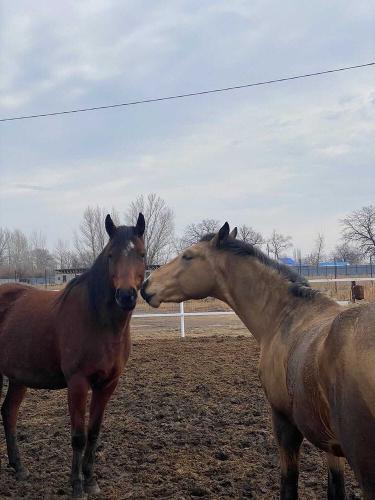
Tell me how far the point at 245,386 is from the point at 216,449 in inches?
97.9

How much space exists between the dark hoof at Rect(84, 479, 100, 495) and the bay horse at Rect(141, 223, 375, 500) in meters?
1.57

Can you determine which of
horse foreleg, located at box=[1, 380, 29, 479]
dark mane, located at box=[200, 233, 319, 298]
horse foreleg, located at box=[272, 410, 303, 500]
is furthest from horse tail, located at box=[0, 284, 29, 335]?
horse foreleg, located at box=[272, 410, 303, 500]

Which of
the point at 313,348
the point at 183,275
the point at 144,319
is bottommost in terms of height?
the point at 144,319

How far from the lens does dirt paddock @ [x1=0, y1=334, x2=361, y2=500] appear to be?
4.15m

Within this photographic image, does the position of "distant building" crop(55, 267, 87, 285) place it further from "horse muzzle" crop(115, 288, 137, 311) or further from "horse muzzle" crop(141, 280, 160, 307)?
"horse muzzle" crop(115, 288, 137, 311)

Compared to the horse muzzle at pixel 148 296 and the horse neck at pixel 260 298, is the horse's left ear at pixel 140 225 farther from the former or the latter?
the horse neck at pixel 260 298

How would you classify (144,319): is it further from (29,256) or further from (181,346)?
(29,256)

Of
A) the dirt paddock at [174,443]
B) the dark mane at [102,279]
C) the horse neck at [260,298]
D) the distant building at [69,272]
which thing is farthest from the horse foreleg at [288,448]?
the distant building at [69,272]

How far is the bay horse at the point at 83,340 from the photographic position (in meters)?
4.07

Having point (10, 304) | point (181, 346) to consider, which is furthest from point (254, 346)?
point (10, 304)

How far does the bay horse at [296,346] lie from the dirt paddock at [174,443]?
1041 mm

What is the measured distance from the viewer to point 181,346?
1088 centimetres

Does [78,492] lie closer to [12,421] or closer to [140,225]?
[12,421]

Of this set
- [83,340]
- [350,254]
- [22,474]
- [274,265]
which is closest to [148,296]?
[83,340]
